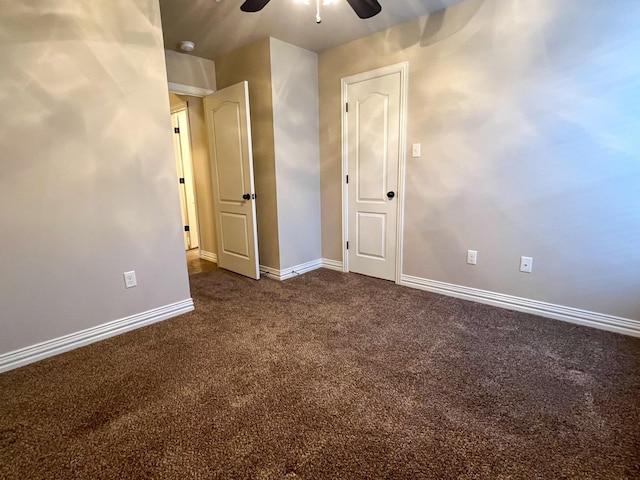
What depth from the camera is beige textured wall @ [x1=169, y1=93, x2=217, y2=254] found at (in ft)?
13.3

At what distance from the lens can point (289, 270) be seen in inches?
145

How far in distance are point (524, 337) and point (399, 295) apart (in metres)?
1.06

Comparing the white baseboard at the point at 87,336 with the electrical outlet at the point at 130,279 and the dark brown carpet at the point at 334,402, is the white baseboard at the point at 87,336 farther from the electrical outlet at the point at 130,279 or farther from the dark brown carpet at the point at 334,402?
the electrical outlet at the point at 130,279

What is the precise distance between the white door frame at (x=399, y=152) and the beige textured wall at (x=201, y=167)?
165cm

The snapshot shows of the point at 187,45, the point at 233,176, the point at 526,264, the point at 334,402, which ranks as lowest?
the point at 334,402

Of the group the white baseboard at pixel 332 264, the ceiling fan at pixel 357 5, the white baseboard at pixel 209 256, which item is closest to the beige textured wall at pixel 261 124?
the white baseboard at pixel 332 264

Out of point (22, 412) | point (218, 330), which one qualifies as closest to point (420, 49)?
Result: point (218, 330)

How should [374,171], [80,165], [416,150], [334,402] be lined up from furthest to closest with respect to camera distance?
[374,171] → [416,150] → [80,165] → [334,402]

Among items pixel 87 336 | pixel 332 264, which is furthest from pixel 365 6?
pixel 87 336

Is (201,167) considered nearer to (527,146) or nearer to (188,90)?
(188,90)

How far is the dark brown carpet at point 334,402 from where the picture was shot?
1320 millimetres

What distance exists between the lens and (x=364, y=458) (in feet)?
4.38

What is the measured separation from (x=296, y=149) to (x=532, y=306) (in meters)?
2.64

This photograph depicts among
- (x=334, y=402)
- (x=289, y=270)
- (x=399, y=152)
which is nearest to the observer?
(x=334, y=402)
